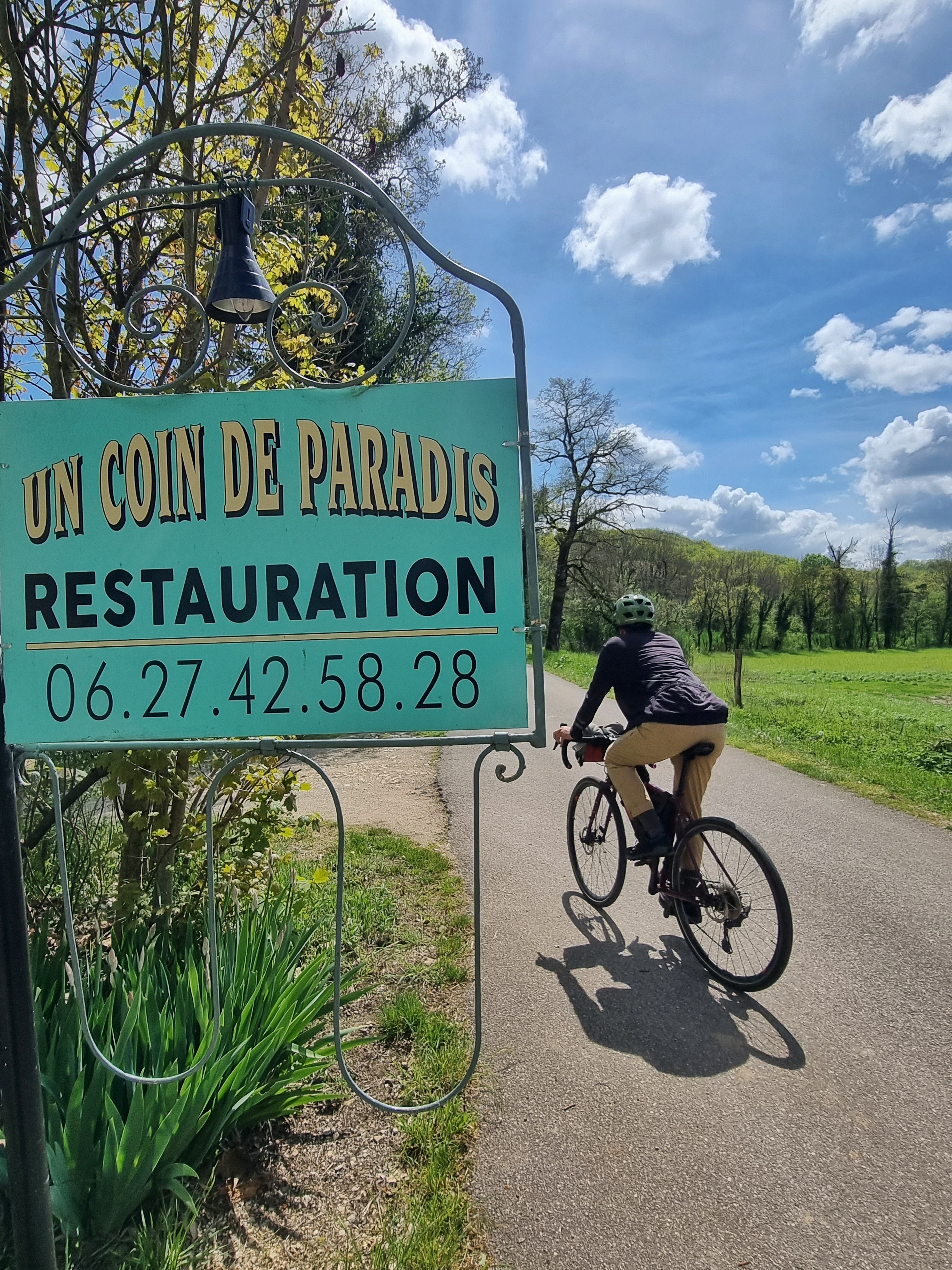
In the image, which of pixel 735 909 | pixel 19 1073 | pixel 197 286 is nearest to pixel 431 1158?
pixel 19 1073

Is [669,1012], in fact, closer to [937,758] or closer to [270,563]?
[270,563]

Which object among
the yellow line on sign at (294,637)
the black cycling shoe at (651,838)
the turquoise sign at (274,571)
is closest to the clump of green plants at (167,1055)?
the turquoise sign at (274,571)

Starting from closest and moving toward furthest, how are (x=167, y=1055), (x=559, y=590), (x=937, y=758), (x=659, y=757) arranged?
(x=167, y=1055) → (x=659, y=757) → (x=937, y=758) → (x=559, y=590)

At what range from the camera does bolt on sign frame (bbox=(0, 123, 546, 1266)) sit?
1875 mm

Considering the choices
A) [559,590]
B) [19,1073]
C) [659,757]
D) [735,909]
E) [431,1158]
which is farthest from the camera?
[559,590]

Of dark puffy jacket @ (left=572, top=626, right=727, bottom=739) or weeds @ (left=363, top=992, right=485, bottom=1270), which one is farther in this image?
dark puffy jacket @ (left=572, top=626, right=727, bottom=739)

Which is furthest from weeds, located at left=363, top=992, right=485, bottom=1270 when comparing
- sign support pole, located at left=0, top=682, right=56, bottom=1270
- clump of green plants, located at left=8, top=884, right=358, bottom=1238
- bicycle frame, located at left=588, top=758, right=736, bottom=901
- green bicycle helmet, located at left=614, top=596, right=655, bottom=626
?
green bicycle helmet, located at left=614, top=596, right=655, bottom=626

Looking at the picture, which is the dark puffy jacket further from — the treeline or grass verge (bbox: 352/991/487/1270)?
the treeline

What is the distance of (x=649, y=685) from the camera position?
12.4ft

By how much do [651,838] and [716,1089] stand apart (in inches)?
50.5

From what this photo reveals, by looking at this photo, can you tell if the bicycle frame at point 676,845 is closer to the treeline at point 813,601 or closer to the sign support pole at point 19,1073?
the sign support pole at point 19,1073

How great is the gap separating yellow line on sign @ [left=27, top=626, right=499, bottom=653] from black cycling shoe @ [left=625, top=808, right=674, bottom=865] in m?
2.31

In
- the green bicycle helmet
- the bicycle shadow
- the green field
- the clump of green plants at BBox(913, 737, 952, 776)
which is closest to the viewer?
the bicycle shadow

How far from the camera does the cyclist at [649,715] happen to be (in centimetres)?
360
